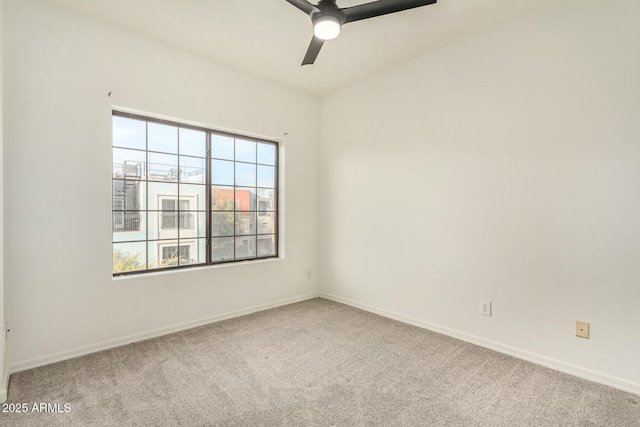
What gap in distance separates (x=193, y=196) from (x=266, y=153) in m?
1.06

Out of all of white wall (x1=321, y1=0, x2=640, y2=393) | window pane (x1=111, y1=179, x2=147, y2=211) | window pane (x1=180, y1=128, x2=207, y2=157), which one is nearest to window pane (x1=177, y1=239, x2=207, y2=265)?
window pane (x1=111, y1=179, x2=147, y2=211)

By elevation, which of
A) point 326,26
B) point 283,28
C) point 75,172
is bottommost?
point 75,172

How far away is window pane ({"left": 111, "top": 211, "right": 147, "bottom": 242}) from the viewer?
2.72 meters

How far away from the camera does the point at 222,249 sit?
341 cm

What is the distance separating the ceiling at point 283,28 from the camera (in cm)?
237

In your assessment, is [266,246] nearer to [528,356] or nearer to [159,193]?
[159,193]

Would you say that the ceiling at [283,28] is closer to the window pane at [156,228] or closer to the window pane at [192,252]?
the window pane at [156,228]

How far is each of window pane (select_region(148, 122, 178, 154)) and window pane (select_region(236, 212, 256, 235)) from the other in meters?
0.96

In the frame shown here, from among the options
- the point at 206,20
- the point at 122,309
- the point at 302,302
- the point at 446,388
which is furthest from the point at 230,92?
the point at 446,388

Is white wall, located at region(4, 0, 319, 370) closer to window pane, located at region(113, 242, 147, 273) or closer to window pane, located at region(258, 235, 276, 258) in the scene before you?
window pane, located at region(113, 242, 147, 273)

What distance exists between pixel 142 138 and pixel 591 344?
3912 millimetres

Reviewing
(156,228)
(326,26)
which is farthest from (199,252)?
(326,26)

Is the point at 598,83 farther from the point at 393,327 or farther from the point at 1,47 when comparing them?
the point at 1,47

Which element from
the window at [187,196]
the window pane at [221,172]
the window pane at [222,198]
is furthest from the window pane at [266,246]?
the window pane at [221,172]
